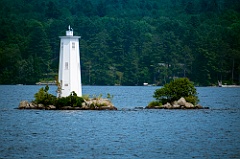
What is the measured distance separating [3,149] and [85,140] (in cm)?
609

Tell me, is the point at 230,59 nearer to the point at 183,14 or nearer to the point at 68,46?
the point at 183,14

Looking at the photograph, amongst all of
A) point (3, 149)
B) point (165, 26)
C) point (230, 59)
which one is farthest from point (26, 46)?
point (3, 149)

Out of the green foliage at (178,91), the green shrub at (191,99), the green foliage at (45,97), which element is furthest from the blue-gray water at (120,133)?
the green foliage at (178,91)

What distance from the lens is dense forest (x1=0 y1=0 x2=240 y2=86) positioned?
138 meters

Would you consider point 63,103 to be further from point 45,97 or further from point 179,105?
point 179,105

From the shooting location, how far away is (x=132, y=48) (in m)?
151

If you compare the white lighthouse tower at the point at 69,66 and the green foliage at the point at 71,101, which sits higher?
the white lighthouse tower at the point at 69,66

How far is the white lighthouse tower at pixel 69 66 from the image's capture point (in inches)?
2468

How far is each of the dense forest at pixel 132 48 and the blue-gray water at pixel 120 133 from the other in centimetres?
6716

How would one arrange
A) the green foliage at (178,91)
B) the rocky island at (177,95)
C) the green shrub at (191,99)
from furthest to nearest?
the green shrub at (191,99) < the rocky island at (177,95) < the green foliage at (178,91)

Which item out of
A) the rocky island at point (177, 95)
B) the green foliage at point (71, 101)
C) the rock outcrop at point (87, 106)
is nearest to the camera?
the green foliage at point (71, 101)

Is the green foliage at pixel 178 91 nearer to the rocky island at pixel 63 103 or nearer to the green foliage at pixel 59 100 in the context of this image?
the rocky island at pixel 63 103

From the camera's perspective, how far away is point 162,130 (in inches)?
2089

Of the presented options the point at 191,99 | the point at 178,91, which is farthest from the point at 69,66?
the point at 191,99
